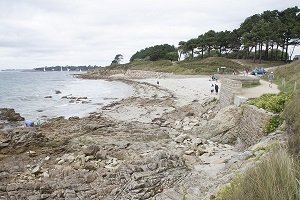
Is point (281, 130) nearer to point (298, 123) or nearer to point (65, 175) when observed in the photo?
point (298, 123)

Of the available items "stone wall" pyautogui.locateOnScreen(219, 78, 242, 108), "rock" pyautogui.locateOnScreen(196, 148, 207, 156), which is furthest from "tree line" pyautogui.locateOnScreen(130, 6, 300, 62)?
"rock" pyautogui.locateOnScreen(196, 148, 207, 156)

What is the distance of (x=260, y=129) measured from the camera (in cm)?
1293

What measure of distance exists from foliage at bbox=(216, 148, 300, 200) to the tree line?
5691 centimetres

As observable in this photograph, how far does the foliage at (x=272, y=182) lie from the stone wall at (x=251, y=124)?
28.4ft

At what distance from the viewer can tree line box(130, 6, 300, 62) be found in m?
58.2

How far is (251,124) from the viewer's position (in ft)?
46.4

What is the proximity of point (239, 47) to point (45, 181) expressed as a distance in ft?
238

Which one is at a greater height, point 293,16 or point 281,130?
point 293,16

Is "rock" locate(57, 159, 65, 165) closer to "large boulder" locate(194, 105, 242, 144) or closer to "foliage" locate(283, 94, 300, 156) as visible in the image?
"large boulder" locate(194, 105, 242, 144)

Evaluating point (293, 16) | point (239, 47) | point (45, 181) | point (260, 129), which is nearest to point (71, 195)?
point (45, 181)

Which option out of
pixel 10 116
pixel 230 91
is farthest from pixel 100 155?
pixel 10 116

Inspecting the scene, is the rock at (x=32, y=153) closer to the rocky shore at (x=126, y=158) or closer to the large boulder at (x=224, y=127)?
the rocky shore at (x=126, y=158)

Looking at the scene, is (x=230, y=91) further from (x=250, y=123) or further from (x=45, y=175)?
(x=45, y=175)

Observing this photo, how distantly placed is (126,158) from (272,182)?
985 centimetres
